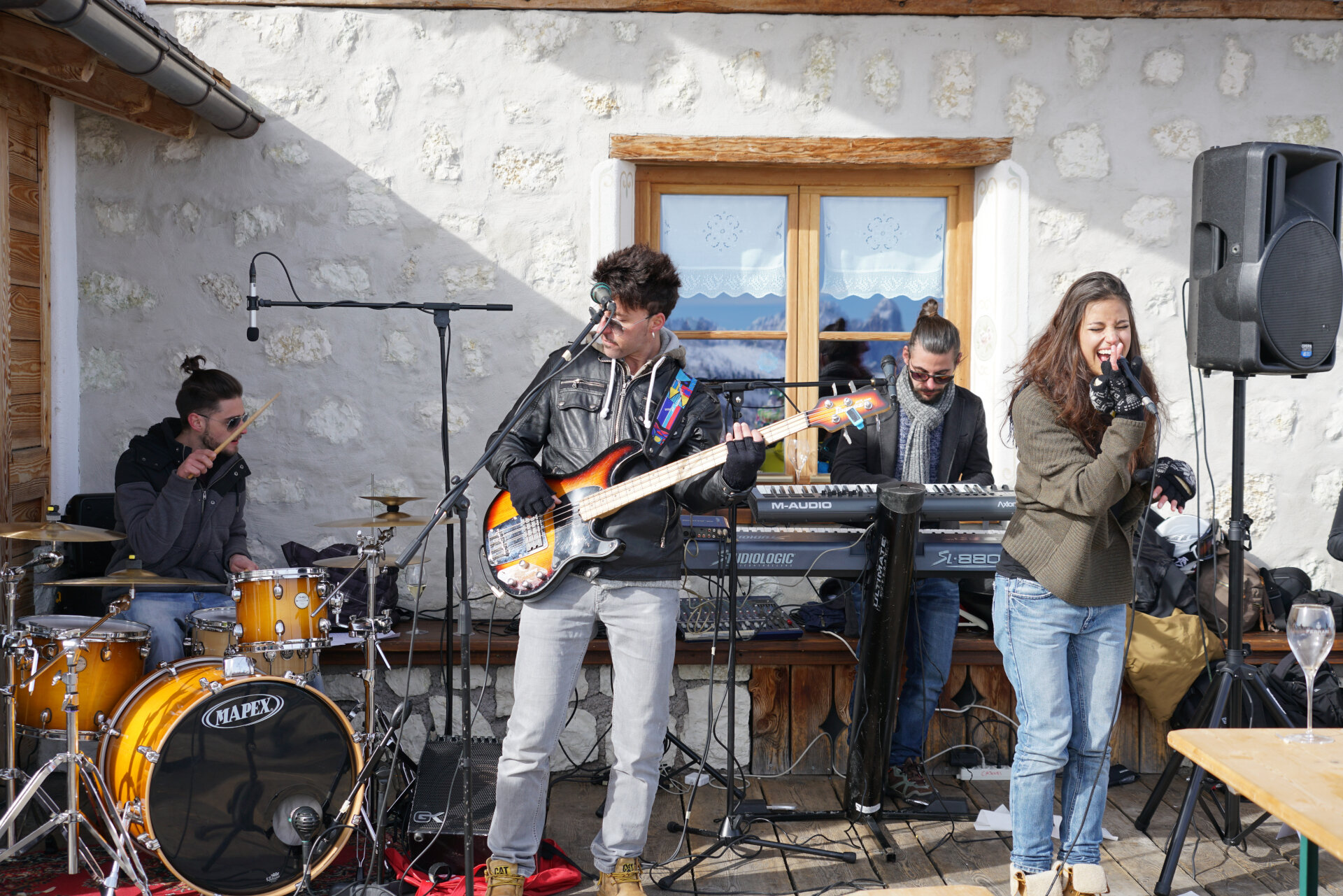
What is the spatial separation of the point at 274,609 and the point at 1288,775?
2.51 metres

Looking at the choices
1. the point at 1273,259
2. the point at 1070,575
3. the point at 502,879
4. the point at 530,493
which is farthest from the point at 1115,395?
the point at 502,879

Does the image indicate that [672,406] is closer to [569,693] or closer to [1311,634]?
[569,693]

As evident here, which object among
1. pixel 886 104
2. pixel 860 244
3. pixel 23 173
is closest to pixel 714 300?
pixel 860 244

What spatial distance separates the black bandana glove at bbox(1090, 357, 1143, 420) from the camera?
2391 millimetres

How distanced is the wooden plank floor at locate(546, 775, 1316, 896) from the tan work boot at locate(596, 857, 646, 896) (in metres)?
0.25

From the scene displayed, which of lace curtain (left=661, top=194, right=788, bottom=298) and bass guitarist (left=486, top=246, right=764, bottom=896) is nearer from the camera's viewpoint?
bass guitarist (left=486, top=246, right=764, bottom=896)

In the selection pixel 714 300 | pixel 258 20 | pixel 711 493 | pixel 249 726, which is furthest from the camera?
pixel 714 300

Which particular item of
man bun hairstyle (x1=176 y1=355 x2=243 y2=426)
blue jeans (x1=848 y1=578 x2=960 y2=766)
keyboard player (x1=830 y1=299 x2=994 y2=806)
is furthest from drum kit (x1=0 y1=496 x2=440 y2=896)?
blue jeans (x1=848 y1=578 x2=960 y2=766)

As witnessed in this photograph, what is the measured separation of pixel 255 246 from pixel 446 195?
30.2 inches

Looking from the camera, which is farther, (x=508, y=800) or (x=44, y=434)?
(x=44, y=434)

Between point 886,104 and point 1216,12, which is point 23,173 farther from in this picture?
point 1216,12

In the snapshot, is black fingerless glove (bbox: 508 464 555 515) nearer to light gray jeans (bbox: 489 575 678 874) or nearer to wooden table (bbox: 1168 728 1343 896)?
light gray jeans (bbox: 489 575 678 874)

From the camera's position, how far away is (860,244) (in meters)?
4.51

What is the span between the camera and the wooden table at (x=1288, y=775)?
1.45 metres
